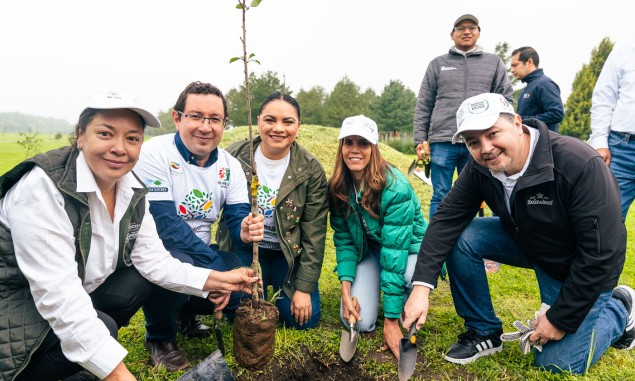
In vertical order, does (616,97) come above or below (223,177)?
above

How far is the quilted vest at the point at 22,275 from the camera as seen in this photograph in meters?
1.72

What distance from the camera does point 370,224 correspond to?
3.17 m

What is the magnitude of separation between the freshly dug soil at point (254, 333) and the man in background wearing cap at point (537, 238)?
820 mm

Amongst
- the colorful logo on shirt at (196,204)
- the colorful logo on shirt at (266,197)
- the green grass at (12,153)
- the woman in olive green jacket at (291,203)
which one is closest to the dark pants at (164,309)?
the colorful logo on shirt at (196,204)

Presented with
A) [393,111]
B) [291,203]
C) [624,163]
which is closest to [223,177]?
[291,203]

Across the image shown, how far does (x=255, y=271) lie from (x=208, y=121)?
1.06m

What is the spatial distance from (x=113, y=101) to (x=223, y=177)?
1.23 m

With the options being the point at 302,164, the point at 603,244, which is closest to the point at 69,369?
the point at 302,164

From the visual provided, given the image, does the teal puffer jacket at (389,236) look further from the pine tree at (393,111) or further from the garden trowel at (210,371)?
the pine tree at (393,111)

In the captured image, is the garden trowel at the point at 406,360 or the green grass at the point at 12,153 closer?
the garden trowel at the point at 406,360

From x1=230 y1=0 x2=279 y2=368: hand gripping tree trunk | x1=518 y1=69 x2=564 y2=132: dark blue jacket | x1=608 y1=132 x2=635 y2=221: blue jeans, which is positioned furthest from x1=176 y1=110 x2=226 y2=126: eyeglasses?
x1=518 y1=69 x2=564 y2=132: dark blue jacket

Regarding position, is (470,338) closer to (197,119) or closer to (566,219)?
(566,219)

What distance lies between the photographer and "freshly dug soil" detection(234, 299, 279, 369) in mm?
2291

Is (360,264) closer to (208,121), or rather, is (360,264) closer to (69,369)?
(208,121)
